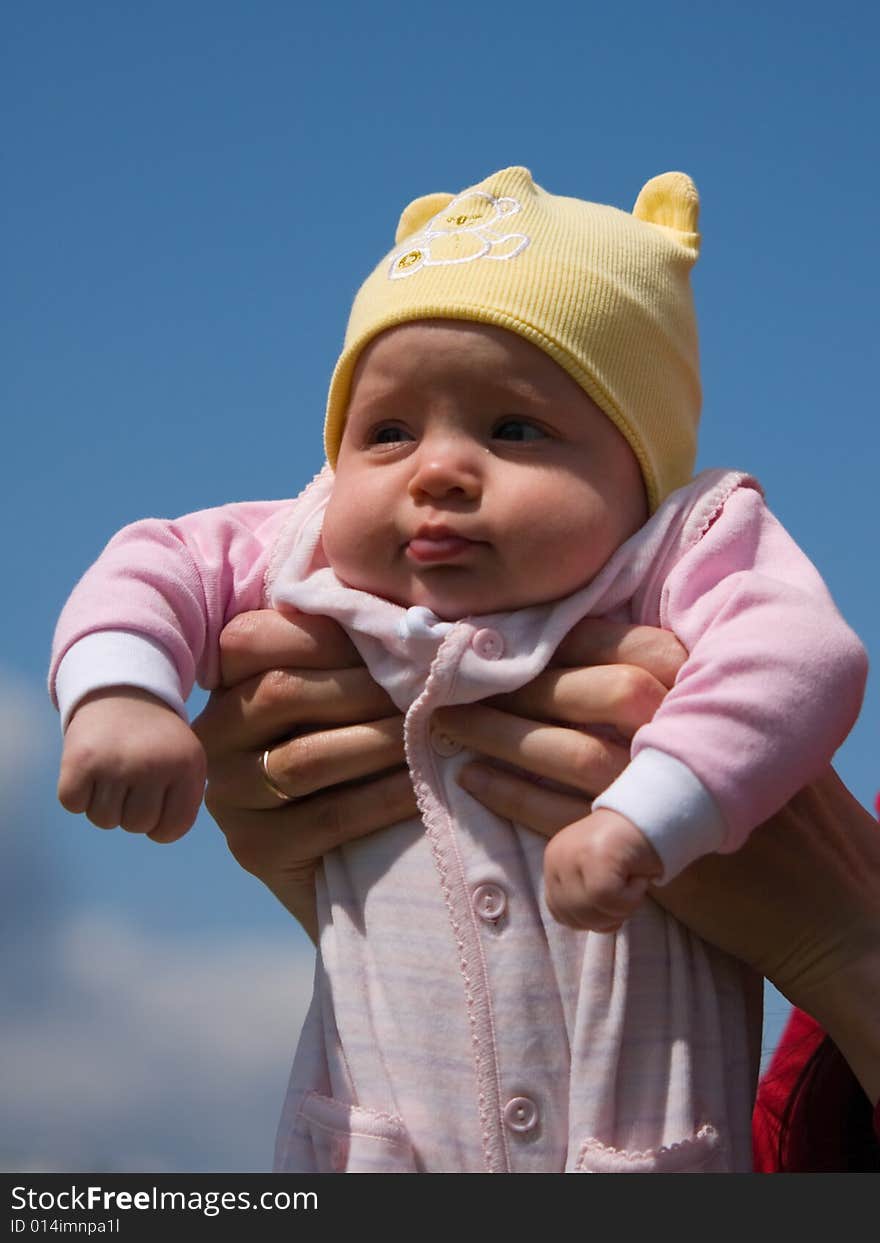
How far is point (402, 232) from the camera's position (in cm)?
335

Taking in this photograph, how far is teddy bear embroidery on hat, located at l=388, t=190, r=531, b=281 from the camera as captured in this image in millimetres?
2865

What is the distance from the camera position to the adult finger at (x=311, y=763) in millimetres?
2836

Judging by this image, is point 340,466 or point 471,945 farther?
point 340,466

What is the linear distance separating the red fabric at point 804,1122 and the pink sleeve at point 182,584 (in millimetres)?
1462

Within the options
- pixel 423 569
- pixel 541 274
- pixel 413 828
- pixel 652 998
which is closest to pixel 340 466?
pixel 423 569

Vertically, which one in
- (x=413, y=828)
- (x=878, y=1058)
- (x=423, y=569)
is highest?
(x=423, y=569)

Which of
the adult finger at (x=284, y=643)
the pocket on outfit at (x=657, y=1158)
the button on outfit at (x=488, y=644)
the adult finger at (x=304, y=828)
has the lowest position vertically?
the pocket on outfit at (x=657, y=1158)

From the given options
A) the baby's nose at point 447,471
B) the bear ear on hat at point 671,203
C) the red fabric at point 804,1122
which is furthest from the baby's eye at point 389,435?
the red fabric at point 804,1122

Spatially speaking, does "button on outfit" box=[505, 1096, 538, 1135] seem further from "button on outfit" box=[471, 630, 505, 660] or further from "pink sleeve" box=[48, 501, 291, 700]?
"pink sleeve" box=[48, 501, 291, 700]

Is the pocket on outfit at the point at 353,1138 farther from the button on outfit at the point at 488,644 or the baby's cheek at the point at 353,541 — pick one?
the baby's cheek at the point at 353,541

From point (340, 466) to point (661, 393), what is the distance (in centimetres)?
63

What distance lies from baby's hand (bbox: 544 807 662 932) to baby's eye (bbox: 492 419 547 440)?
0.78 meters

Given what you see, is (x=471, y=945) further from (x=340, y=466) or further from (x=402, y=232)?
(x=402, y=232)

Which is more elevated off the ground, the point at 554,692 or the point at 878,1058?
the point at 554,692
